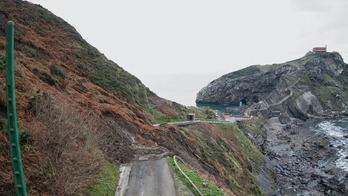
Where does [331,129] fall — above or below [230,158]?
below

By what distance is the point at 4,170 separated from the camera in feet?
30.4

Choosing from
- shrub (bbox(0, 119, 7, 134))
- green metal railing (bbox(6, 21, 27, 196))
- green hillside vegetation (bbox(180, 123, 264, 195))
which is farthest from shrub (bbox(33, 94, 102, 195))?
green hillside vegetation (bbox(180, 123, 264, 195))

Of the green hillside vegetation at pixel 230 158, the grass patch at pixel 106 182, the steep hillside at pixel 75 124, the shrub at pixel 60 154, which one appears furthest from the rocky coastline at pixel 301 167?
the shrub at pixel 60 154

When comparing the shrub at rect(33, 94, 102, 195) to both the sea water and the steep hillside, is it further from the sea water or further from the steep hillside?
the sea water

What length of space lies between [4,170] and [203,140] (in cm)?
3070

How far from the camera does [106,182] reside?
49.1ft

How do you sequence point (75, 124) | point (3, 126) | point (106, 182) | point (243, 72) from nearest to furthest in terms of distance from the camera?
point (3, 126) → point (75, 124) → point (106, 182) → point (243, 72)

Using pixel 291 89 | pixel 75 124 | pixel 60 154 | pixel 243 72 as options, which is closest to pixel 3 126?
pixel 60 154

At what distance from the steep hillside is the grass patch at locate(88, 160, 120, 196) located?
0.26ft

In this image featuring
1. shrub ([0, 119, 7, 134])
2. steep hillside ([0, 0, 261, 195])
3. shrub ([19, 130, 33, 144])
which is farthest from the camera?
shrub ([19, 130, 33, 144])

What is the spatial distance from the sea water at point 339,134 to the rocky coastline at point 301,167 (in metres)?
1.29

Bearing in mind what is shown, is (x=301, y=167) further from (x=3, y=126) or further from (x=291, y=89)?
(x=291, y=89)

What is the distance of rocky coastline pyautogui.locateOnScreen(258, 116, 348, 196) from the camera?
128 ft

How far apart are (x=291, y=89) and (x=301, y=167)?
86384 millimetres
